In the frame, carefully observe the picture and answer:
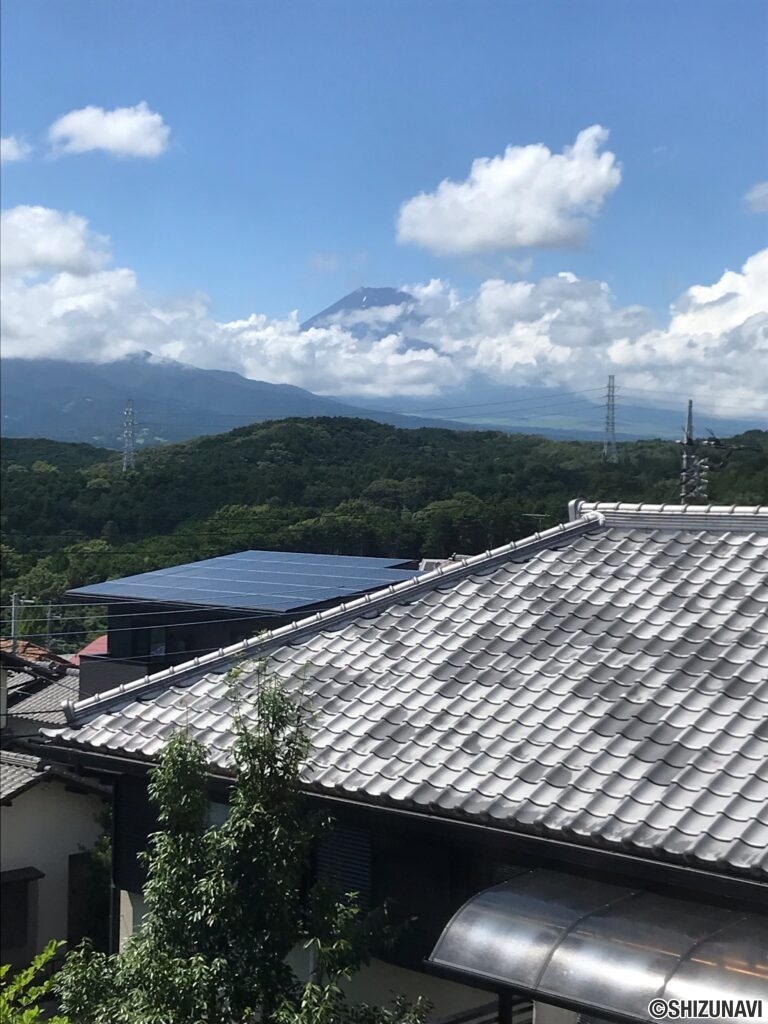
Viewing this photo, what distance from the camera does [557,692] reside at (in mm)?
6320

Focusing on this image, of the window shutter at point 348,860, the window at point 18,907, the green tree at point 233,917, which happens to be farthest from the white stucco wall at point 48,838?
the green tree at point 233,917

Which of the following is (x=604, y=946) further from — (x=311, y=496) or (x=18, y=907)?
(x=311, y=496)

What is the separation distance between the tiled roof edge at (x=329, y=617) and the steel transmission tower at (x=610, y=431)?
110 feet

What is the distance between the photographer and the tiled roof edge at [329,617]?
7586 millimetres

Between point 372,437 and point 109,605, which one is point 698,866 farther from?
point 372,437

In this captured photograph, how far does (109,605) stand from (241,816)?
19172 mm

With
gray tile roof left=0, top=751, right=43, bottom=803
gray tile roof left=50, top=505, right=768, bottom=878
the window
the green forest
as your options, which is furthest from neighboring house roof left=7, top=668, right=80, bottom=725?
gray tile roof left=50, top=505, right=768, bottom=878

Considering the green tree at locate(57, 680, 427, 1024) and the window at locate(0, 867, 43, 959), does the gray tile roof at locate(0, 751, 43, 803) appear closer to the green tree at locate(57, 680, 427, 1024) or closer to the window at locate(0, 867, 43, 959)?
the window at locate(0, 867, 43, 959)

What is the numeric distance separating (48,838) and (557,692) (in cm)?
1596

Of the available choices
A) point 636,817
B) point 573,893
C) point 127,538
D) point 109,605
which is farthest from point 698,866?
point 127,538

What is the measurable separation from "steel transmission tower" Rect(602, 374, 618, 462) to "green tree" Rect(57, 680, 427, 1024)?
3703cm

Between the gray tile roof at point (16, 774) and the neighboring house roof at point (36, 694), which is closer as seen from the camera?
the gray tile roof at point (16, 774)

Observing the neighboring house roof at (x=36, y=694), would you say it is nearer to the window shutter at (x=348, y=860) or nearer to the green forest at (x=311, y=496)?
the green forest at (x=311, y=496)

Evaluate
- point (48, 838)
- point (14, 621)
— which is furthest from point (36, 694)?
point (48, 838)
